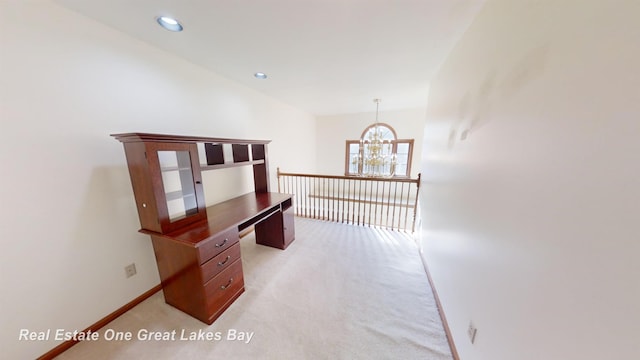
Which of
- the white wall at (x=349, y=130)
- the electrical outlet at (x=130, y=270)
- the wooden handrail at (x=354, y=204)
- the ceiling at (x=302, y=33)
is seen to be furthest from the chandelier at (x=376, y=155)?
the electrical outlet at (x=130, y=270)

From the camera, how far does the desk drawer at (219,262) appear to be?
161 centimetres

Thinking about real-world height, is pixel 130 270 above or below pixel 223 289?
above

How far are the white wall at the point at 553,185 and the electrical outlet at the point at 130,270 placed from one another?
2823 mm

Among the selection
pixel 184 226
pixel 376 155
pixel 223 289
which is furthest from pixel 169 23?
pixel 376 155

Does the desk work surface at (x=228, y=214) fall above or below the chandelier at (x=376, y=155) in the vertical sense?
below

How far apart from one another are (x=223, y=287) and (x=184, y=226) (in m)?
0.68

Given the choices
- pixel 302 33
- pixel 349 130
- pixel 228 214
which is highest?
pixel 302 33

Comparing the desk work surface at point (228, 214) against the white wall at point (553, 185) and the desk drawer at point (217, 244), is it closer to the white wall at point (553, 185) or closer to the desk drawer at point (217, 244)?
the desk drawer at point (217, 244)

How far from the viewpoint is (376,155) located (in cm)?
467

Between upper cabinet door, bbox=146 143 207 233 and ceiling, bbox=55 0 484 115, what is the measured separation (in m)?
1.01

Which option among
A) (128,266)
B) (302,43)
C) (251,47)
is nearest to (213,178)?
(128,266)

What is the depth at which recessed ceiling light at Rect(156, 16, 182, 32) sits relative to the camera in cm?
150

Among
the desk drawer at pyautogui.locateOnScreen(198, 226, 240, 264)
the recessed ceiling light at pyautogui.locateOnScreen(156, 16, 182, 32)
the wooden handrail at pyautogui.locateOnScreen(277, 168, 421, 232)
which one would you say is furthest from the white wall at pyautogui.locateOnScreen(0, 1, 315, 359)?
the wooden handrail at pyautogui.locateOnScreen(277, 168, 421, 232)

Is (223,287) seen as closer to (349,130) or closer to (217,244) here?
(217,244)
